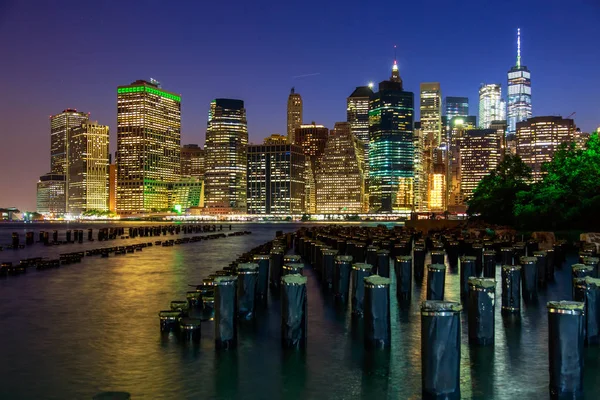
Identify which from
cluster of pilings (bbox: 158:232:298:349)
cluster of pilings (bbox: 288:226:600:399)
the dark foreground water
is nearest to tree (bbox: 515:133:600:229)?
cluster of pilings (bbox: 288:226:600:399)

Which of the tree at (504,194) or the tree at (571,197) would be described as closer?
the tree at (571,197)

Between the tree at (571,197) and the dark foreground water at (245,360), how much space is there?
28719mm

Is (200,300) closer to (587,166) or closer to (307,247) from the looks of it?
(307,247)

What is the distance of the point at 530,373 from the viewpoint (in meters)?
10.8

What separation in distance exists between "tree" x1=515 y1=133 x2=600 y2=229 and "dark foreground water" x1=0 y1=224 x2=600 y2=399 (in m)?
28.7

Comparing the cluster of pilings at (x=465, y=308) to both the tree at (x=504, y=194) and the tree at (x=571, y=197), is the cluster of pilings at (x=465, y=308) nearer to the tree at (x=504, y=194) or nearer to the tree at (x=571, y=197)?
the tree at (x=571, y=197)

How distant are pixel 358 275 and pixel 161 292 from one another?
963 centimetres

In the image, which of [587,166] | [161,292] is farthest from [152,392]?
[587,166]

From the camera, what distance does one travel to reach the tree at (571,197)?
43.8 metres

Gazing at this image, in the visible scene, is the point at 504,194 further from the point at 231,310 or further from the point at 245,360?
the point at 245,360

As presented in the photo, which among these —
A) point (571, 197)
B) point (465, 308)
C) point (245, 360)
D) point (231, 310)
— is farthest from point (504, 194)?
point (245, 360)

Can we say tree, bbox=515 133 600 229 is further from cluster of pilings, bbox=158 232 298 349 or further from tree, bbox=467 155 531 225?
cluster of pilings, bbox=158 232 298 349

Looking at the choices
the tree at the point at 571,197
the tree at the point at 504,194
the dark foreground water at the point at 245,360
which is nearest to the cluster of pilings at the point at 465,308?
the dark foreground water at the point at 245,360

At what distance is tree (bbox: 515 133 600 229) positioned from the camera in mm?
43844
